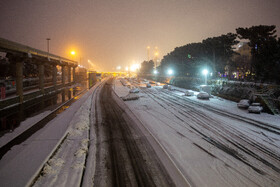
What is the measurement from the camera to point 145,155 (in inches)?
355

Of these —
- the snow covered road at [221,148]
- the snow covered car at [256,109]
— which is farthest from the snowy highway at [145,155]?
the snow covered car at [256,109]

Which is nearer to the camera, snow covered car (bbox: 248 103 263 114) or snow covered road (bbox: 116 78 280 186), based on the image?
snow covered road (bbox: 116 78 280 186)

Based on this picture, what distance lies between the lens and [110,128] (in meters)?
13.6

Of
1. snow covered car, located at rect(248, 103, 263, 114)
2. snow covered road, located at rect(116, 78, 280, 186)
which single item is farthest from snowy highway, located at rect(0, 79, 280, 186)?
snow covered car, located at rect(248, 103, 263, 114)

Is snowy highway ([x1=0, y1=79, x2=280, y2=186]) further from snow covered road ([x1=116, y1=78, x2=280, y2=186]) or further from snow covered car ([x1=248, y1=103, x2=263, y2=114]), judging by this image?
snow covered car ([x1=248, y1=103, x2=263, y2=114])

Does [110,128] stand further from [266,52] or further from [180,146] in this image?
[266,52]

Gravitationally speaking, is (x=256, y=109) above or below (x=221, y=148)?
above

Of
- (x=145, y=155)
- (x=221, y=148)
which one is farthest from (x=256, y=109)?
(x=145, y=155)

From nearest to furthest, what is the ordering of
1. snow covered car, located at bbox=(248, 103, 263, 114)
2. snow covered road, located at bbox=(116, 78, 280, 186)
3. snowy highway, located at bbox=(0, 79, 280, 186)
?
1. snowy highway, located at bbox=(0, 79, 280, 186)
2. snow covered road, located at bbox=(116, 78, 280, 186)
3. snow covered car, located at bbox=(248, 103, 263, 114)

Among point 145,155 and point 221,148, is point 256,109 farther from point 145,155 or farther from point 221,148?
point 145,155

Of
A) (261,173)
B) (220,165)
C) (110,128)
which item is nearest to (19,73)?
(110,128)

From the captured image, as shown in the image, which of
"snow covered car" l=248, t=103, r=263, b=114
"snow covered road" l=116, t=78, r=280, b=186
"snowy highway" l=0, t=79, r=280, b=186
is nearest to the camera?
"snowy highway" l=0, t=79, r=280, b=186

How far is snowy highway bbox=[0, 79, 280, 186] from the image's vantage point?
7043 mm

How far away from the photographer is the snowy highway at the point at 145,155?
7.04 meters
